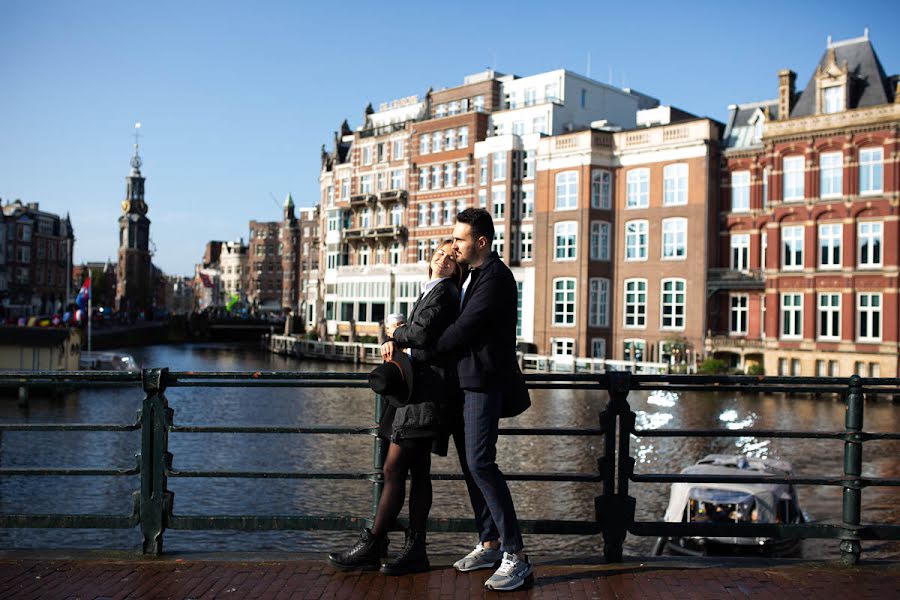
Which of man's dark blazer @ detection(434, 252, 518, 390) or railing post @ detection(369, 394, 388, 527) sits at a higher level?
man's dark blazer @ detection(434, 252, 518, 390)

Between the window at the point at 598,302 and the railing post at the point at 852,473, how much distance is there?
46.5 m

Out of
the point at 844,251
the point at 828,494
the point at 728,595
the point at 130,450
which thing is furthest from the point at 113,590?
the point at 844,251

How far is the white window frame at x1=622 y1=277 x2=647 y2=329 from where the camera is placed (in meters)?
51.2

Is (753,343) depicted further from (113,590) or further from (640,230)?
(113,590)

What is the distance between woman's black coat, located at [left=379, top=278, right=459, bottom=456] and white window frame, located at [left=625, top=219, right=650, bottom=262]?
47.1m

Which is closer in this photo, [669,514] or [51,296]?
[669,514]

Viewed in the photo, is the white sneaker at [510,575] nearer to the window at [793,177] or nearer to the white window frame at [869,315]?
the white window frame at [869,315]

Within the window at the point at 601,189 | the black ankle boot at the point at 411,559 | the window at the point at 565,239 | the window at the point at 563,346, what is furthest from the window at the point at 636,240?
the black ankle boot at the point at 411,559

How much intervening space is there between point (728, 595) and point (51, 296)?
12099cm

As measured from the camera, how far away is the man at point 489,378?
545 cm

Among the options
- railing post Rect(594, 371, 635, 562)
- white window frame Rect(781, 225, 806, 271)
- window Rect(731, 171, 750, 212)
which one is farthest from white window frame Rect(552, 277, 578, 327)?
railing post Rect(594, 371, 635, 562)

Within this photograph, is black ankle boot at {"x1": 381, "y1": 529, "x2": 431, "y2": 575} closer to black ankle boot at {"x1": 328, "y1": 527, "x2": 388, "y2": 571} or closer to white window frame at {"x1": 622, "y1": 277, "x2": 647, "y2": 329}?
black ankle boot at {"x1": 328, "y1": 527, "x2": 388, "y2": 571}

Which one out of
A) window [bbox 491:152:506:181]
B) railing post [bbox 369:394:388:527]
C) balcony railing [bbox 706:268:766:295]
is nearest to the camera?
railing post [bbox 369:394:388:527]

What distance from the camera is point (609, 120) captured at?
63.2 m
